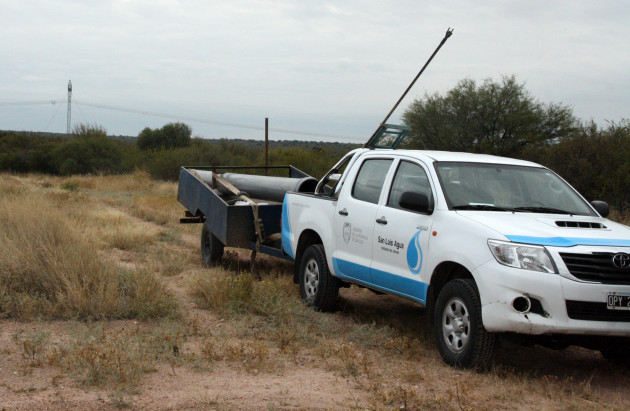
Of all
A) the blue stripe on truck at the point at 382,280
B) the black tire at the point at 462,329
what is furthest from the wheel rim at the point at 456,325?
the blue stripe on truck at the point at 382,280

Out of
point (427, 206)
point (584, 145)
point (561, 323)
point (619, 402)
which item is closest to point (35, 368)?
point (427, 206)

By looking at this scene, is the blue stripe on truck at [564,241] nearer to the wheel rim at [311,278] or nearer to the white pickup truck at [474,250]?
the white pickup truck at [474,250]

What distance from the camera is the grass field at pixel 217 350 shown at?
539 cm

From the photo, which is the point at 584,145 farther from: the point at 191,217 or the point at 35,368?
the point at 35,368

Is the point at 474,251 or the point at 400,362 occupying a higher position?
the point at 474,251

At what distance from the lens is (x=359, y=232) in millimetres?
7797

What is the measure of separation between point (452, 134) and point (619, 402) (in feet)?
54.5

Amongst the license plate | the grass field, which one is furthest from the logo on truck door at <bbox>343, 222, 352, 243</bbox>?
the license plate

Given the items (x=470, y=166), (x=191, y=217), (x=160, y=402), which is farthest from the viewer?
(x=191, y=217)

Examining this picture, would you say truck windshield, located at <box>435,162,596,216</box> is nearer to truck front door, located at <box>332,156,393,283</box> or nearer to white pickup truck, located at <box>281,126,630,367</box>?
white pickup truck, located at <box>281,126,630,367</box>

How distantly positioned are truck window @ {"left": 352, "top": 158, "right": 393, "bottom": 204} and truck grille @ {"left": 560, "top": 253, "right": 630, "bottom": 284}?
2.48 metres

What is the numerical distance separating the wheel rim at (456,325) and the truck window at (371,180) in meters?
1.72

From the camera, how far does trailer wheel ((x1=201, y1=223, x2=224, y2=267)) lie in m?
11.7

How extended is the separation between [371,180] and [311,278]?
1.53 m
